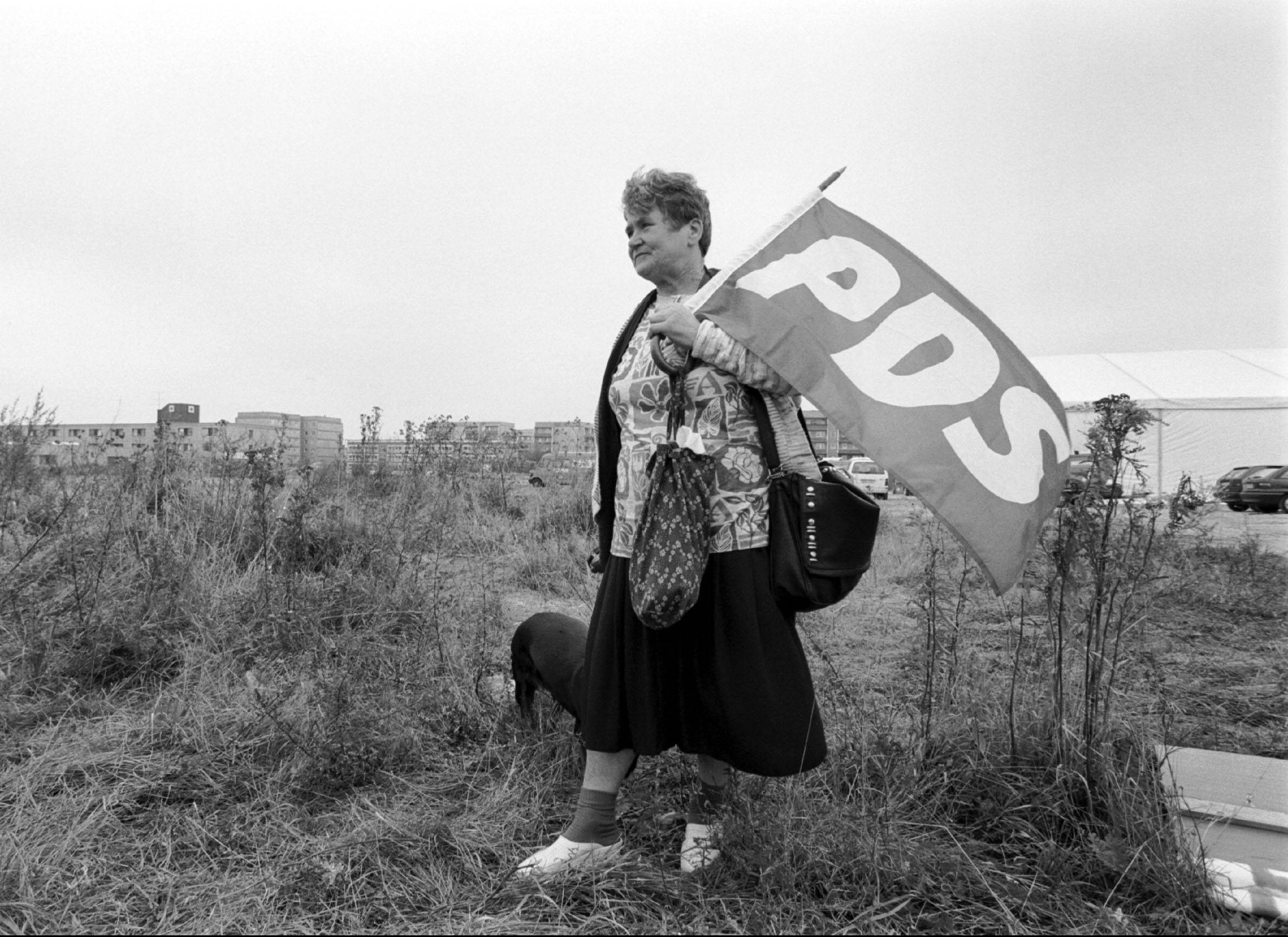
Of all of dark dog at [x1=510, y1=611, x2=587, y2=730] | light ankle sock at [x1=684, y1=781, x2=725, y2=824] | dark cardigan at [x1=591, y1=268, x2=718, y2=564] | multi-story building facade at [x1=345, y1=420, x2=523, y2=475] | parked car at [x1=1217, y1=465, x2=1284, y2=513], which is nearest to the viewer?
light ankle sock at [x1=684, y1=781, x2=725, y2=824]

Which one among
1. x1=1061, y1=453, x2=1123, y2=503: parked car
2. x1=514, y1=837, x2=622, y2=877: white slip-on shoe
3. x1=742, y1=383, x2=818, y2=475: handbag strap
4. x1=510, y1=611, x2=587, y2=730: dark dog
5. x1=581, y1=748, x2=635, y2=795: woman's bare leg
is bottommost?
x1=514, y1=837, x2=622, y2=877: white slip-on shoe

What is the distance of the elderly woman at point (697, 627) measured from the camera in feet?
6.05

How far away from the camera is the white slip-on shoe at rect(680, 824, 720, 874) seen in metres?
1.90

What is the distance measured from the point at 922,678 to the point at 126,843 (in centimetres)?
287

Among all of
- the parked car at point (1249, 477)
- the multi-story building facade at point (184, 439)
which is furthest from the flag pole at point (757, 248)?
the parked car at point (1249, 477)

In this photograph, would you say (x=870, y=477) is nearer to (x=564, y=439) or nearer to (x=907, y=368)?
(x=564, y=439)

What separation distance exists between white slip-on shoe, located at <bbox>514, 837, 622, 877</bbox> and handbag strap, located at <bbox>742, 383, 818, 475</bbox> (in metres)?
1.03

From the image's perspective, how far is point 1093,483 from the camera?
2.23 m

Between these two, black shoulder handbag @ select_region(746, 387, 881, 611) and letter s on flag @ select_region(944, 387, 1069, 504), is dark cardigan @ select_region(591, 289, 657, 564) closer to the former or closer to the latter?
black shoulder handbag @ select_region(746, 387, 881, 611)

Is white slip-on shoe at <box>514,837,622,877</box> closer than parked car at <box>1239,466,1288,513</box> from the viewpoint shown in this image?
Yes

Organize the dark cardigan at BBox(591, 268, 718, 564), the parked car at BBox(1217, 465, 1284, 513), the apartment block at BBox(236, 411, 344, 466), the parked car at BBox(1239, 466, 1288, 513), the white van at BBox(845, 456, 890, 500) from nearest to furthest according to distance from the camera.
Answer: the dark cardigan at BBox(591, 268, 718, 564) → the apartment block at BBox(236, 411, 344, 466) → the parked car at BBox(1217, 465, 1284, 513) → the parked car at BBox(1239, 466, 1288, 513) → the white van at BBox(845, 456, 890, 500)

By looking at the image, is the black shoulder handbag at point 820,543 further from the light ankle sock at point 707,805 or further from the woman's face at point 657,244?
the woman's face at point 657,244

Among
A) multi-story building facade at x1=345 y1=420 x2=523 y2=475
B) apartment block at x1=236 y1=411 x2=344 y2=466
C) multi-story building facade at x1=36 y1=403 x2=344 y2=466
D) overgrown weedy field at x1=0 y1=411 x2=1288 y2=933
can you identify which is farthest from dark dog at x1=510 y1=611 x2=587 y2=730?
multi-story building facade at x1=345 y1=420 x2=523 y2=475

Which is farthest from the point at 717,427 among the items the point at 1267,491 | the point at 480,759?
the point at 1267,491
